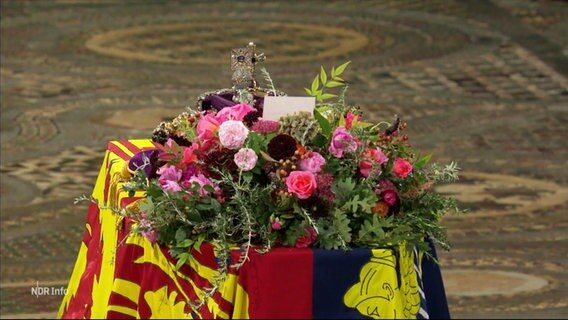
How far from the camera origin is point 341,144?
369cm

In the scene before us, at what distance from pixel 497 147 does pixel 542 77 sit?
6.66 ft

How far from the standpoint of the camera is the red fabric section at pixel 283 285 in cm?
345

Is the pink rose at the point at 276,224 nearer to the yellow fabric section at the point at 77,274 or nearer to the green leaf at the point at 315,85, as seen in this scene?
the green leaf at the point at 315,85

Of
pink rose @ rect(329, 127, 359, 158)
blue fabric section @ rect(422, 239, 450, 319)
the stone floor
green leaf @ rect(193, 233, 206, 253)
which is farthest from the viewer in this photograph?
the stone floor

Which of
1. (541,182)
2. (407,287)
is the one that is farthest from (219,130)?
(541,182)

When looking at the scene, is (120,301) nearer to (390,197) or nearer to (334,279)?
(334,279)

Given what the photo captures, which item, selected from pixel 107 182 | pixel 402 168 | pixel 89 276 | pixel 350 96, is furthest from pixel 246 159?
pixel 350 96

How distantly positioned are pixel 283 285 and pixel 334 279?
0.43 ft

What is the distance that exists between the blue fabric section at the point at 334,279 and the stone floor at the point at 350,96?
2.91 meters

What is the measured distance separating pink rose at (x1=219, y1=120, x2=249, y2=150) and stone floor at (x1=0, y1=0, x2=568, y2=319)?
280 centimetres

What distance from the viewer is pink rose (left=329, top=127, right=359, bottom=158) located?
145 inches

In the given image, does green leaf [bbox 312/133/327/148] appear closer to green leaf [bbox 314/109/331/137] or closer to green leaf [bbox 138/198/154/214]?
green leaf [bbox 314/109/331/137]

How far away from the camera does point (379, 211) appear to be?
365 cm

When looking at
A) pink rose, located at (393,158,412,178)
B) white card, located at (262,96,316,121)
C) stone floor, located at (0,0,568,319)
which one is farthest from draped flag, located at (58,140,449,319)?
stone floor, located at (0,0,568,319)
